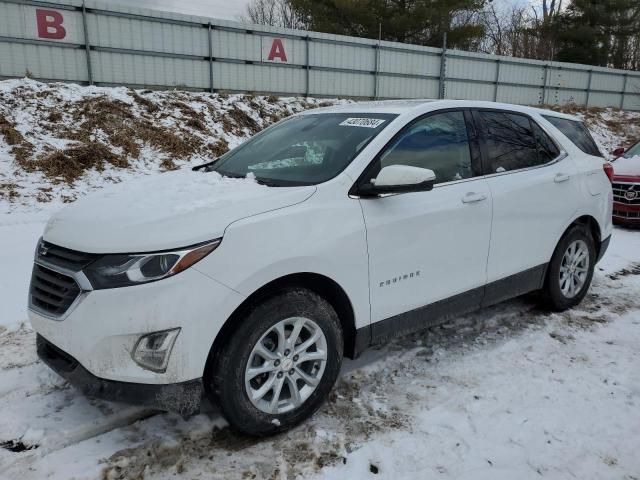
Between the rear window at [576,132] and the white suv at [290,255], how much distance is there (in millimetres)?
650

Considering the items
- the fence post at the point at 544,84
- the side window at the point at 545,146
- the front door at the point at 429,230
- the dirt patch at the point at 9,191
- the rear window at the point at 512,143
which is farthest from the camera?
the fence post at the point at 544,84

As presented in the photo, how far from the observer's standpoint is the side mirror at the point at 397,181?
2863 mm

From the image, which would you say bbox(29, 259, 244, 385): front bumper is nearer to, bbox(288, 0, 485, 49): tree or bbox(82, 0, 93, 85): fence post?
bbox(82, 0, 93, 85): fence post

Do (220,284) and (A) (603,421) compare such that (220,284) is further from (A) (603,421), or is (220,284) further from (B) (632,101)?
(B) (632,101)

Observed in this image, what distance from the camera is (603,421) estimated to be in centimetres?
287

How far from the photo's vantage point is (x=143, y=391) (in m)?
2.36

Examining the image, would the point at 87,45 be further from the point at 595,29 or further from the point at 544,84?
the point at 595,29

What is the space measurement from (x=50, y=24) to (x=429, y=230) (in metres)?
12.3

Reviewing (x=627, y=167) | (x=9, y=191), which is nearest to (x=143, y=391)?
Result: (x=9, y=191)

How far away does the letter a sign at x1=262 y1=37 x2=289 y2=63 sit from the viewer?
15125 mm

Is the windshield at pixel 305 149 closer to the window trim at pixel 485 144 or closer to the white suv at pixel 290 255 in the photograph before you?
the white suv at pixel 290 255

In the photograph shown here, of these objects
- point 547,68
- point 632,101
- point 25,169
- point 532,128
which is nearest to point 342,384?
point 532,128

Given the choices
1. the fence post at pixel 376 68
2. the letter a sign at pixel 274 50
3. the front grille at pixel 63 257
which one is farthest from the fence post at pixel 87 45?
the front grille at pixel 63 257

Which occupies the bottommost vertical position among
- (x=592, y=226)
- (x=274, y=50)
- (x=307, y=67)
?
(x=592, y=226)
